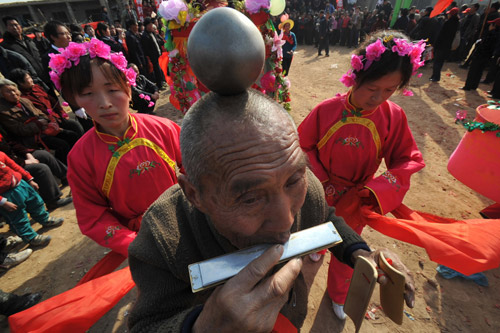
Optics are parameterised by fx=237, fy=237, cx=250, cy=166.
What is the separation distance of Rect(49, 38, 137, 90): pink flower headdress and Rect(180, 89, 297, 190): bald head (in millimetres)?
1642

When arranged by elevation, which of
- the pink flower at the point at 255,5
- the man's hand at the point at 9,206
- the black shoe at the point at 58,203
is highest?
the pink flower at the point at 255,5

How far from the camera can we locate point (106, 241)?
6.53ft

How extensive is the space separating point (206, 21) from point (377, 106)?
6.63 feet

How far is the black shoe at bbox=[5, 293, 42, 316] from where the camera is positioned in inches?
119

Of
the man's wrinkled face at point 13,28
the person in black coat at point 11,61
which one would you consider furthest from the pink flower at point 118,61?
the man's wrinkled face at point 13,28

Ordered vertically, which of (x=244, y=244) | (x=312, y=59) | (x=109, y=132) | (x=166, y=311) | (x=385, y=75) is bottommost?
(x=312, y=59)

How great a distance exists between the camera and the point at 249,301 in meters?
0.95

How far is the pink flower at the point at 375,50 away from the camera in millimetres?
2221

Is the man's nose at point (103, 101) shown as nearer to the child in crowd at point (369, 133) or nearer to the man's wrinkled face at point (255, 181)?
the man's wrinkled face at point (255, 181)

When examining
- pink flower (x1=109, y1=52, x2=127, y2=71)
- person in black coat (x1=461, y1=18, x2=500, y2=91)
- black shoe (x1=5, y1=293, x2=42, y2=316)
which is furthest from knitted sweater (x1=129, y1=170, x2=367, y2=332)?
person in black coat (x1=461, y1=18, x2=500, y2=91)

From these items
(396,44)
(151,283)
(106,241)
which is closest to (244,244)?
(151,283)

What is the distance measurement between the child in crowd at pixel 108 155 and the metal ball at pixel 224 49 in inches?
62.2

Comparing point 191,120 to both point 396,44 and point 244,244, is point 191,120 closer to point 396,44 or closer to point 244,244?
point 244,244

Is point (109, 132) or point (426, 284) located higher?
point (109, 132)
